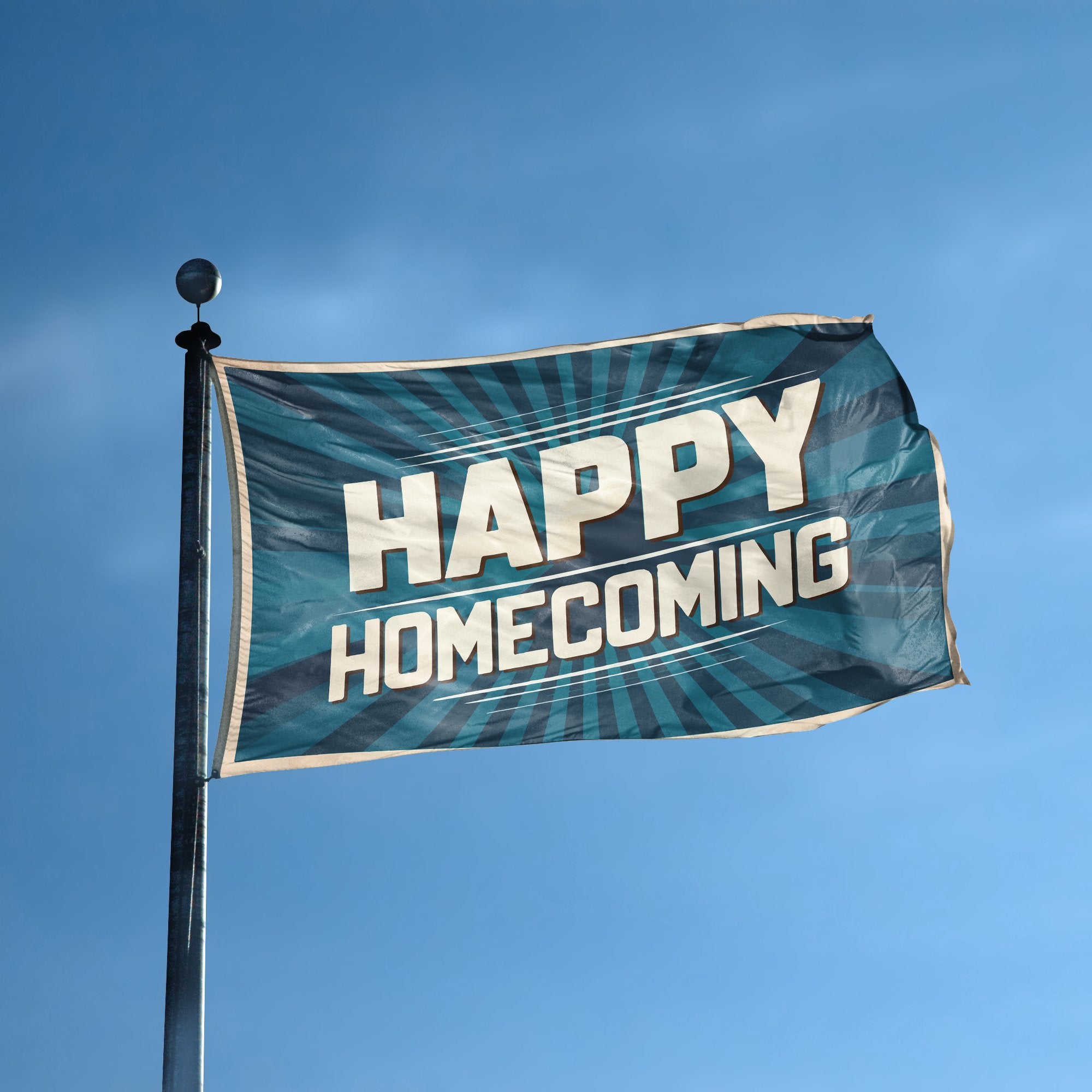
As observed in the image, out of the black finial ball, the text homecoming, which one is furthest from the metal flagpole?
the text homecoming

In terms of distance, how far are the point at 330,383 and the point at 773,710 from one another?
4437mm

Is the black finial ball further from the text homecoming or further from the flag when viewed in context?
the text homecoming

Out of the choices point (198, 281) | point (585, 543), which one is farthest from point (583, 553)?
point (198, 281)

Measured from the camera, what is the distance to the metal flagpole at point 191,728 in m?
9.67

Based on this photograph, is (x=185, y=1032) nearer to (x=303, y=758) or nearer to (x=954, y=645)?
(x=303, y=758)

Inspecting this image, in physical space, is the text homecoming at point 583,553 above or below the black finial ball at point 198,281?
below

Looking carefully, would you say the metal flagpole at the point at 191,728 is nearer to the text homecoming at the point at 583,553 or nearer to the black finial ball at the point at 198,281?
the black finial ball at the point at 198,281

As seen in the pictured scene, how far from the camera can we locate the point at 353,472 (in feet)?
41.4

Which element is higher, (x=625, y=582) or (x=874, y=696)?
(x=625, y=582)

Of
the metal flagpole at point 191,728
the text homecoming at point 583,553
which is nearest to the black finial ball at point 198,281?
the metal flagpole at point 191,728

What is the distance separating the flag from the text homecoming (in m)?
0.02

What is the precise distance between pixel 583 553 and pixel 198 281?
3750 millimetres

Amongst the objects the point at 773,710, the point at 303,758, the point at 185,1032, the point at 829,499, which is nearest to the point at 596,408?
the point at 829,499

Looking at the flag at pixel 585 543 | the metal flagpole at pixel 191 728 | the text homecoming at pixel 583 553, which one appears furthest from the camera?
the text homecoming at pixel 583 553
